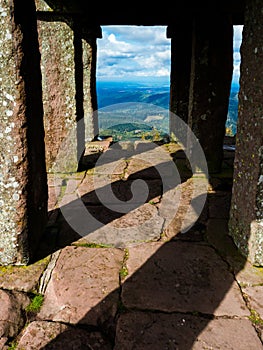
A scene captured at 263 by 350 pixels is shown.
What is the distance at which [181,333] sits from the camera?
2293 mm

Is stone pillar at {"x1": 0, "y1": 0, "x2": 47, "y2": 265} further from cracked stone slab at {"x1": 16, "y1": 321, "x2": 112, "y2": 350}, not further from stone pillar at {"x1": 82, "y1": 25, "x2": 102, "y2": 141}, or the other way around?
stone pillar at {"x1": 82, "y1": 25, "x2": 102, "y2": 141}

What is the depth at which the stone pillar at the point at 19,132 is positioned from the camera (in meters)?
2.70

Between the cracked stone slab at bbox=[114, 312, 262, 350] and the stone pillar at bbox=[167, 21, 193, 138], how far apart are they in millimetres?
6044

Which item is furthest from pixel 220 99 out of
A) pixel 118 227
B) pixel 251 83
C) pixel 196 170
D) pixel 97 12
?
pixel 97 12

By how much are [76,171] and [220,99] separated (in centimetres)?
263

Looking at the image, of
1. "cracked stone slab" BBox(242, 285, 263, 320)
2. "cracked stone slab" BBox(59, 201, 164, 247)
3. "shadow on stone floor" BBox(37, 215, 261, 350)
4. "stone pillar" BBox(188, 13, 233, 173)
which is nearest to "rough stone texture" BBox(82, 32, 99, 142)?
"stone pillar" BBox(188, 13, 233, 173)

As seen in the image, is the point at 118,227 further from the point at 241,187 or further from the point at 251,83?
the point at 251,83

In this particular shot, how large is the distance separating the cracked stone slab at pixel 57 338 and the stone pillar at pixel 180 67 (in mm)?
6305

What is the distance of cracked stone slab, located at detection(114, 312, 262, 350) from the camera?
7.18ft

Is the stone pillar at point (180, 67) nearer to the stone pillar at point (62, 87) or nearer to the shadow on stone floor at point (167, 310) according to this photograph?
the stone pillar at point (62, 87)

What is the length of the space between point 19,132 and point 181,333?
1974 mm

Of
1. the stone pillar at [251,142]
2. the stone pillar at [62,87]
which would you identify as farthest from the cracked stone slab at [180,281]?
the stone pillar at [62,87]

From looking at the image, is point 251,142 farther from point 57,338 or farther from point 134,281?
point 57,338

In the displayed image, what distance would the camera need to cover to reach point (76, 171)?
228 inches
